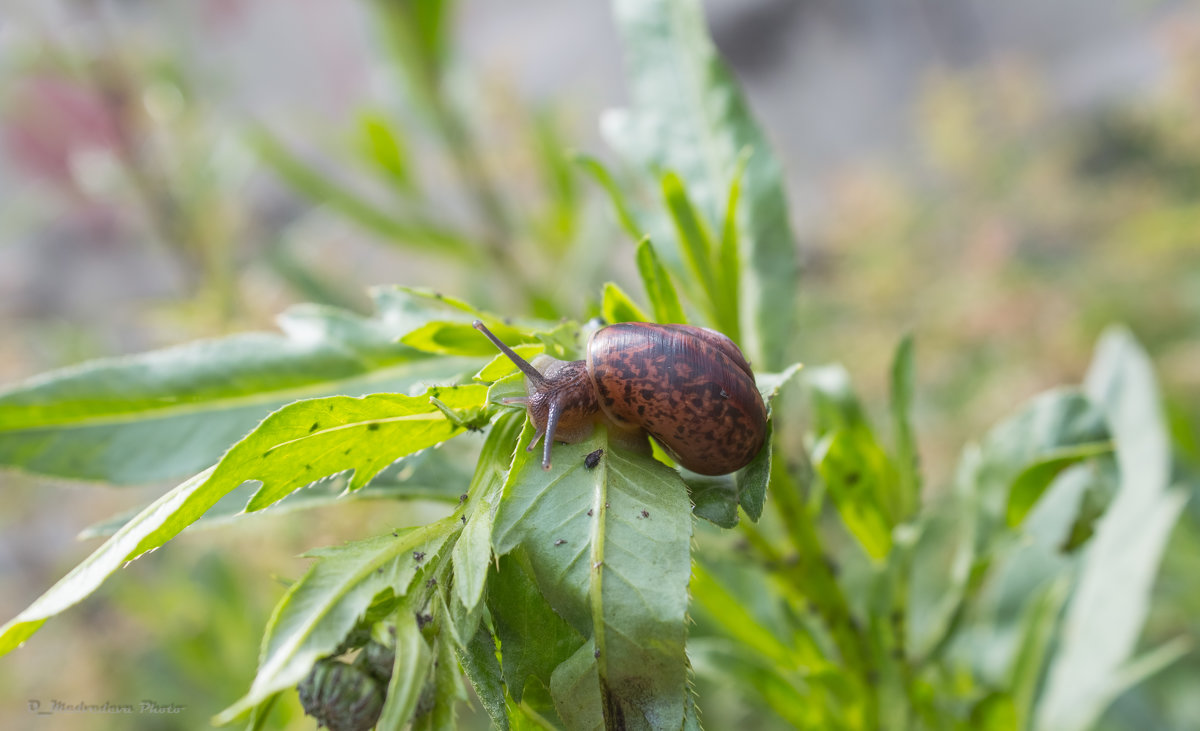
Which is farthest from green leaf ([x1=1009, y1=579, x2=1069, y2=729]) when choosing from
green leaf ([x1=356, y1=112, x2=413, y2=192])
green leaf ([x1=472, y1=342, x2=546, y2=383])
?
green leaf ([x1=356, y1=112, x2=413, y2=192])

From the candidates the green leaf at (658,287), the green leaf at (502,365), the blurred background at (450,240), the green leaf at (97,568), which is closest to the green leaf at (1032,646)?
the blurred background at (450,240)

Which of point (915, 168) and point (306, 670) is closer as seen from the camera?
point (306, 670)

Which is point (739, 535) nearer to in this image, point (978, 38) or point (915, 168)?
point (915, 168)

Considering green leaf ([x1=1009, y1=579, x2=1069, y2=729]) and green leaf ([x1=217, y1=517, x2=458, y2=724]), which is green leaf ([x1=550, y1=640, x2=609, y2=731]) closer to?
green leaf ([x1=217, y1=517, x2=458, y2=724])

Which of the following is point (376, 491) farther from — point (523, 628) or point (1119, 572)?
point (1119, 572)

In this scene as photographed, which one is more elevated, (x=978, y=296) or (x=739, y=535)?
(x=739, y=535)

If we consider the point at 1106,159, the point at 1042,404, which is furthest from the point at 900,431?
the point at 1106,159

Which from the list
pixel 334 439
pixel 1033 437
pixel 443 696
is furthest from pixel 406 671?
pixel 1033 437

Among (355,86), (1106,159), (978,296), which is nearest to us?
(978,296)

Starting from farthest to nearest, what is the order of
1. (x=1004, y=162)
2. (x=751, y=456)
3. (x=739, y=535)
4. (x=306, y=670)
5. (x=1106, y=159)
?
(x=1106, y=159) < (x=1004, y=162) < (x=739, y=535) < (x=751, y=456) < (x=306, y=670)
